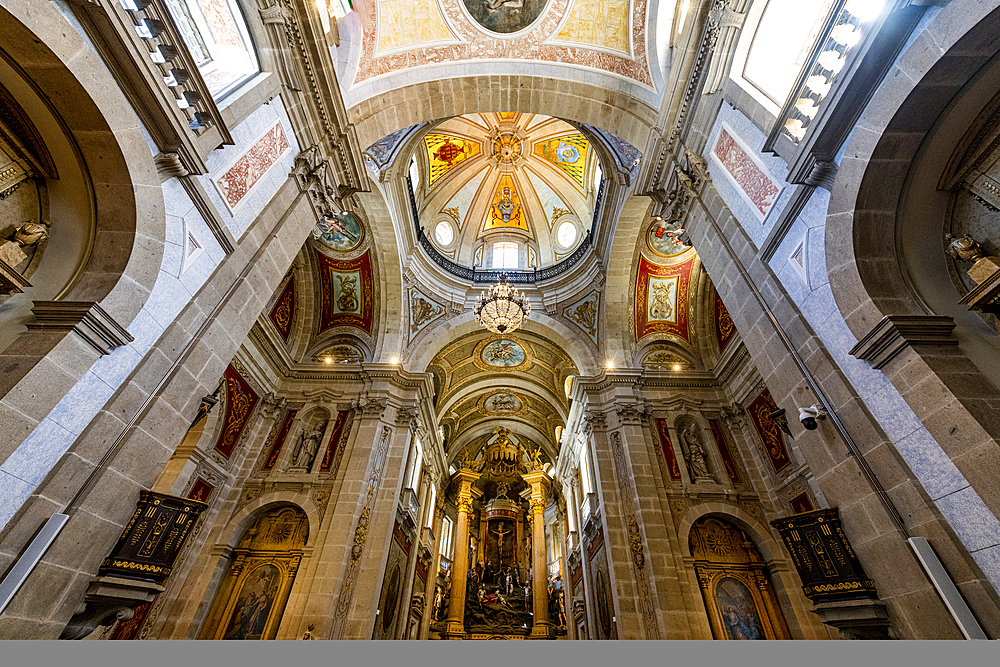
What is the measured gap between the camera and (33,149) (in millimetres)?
3959

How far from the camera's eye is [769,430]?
991 centimetres

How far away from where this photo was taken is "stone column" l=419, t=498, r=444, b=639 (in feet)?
46.1

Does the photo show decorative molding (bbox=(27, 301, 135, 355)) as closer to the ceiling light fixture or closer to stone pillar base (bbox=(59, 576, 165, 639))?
stone pillar base (bbox=(59, 576, 165, 639))

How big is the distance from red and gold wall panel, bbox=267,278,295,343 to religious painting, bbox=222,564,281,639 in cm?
615

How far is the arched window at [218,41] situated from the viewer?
4754mm

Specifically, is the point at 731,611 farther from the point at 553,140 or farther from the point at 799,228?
the point at 553,140

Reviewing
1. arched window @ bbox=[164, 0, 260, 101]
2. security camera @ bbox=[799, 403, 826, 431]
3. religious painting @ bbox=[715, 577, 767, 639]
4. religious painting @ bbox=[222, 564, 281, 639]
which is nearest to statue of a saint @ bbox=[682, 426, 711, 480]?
religious painting @ bbox=[715, 577, 767, 639]

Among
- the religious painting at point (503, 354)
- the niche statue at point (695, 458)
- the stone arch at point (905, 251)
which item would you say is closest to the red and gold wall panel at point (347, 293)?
the religious painting at point (503, 354)

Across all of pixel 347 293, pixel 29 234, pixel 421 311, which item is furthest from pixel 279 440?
pixel 29 234

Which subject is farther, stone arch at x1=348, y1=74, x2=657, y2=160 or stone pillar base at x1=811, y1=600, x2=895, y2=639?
stone arch at x1=348, y1=74, x2=657, y2=160

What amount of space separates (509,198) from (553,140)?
3.01 meters

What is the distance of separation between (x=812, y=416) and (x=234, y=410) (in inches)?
456

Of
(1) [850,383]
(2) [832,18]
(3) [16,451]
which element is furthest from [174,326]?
(2) [832,18]

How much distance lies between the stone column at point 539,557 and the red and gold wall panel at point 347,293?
1184 cm
